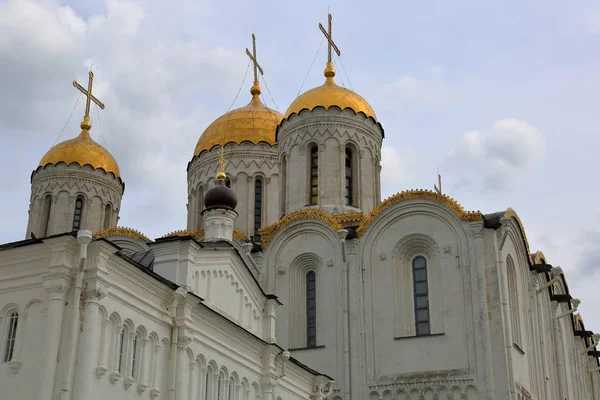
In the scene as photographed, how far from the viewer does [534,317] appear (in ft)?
78.2

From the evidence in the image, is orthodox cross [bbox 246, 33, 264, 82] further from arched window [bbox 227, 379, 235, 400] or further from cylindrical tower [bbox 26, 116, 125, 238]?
arched window [bbox 227, 379, 235, 400]

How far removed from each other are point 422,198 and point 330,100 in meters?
5.68

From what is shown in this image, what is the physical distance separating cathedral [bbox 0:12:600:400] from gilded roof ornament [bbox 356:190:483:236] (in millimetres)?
40

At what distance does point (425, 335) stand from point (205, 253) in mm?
7592

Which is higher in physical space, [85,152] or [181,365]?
[85,152]

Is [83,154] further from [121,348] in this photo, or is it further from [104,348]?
[104,348]

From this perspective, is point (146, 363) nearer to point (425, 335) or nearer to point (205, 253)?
point (205, 253)

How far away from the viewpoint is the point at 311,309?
2302 cm

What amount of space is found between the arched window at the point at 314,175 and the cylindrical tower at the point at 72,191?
9.14 metres

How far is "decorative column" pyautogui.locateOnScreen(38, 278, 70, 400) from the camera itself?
11328 millimetres

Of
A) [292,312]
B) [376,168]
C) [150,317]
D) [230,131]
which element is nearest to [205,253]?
[150,317]

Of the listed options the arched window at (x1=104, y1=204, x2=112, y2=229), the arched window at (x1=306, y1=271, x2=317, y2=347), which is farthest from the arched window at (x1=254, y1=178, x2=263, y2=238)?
the arched window at (x1=104, y1=204, x2=112, y2=229)

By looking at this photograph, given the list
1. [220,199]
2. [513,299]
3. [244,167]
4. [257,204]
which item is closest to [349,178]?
[257,204]

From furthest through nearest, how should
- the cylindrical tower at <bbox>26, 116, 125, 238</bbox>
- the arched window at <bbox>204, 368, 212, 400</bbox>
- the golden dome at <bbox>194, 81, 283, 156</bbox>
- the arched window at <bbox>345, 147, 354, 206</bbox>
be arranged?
the golden dome at <bbox>194, 81, 283, 156</bbox> < the cylindrical tower at <bbox>26, 116, 125, 238</bbox> < the arched window at <bbox>345, 147, 354, 206</bbox> < the arched window at <bbox>204, 368, 212, 400</bbox>
